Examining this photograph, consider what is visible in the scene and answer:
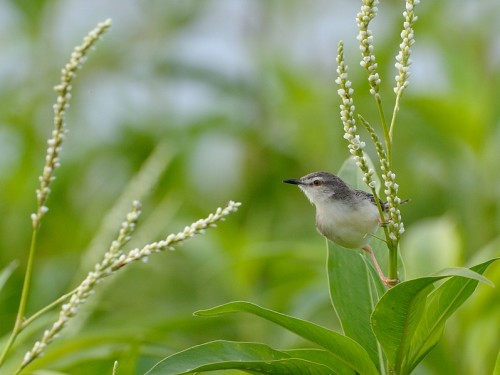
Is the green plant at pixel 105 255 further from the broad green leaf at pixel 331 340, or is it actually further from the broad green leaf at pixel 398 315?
the broad green leaf at pixel 398 315

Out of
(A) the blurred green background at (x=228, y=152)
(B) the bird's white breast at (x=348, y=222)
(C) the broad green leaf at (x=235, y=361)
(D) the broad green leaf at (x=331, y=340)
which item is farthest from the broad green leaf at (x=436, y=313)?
(A) the blurred green background at (x=228, y=152)

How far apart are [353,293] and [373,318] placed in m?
0.42

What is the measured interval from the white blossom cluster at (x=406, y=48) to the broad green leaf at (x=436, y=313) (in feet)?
1.57

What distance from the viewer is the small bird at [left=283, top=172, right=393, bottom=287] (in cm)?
258

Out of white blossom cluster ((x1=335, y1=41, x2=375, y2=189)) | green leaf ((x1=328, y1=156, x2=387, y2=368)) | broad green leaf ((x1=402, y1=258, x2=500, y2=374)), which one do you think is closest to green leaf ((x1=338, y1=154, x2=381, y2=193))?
green leaf ((x1=328, y1=156, x2=387, y2=368))

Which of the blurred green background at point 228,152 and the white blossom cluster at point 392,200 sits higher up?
the blurred green background at point 228,152

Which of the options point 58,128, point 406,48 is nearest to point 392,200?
point 406,48

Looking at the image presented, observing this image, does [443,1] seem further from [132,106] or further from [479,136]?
[132,106]

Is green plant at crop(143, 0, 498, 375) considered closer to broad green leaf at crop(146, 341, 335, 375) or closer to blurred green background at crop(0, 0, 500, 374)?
broad green leaf at crop(146, 341, 335, 375)

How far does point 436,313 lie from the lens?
7.18ft

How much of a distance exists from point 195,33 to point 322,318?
115 inches

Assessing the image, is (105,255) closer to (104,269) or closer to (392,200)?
(104,269)

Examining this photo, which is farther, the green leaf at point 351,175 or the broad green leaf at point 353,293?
the green leaf at point 351,175

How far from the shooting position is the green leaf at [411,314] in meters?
1.98
